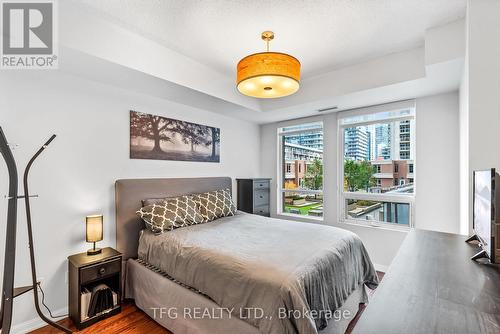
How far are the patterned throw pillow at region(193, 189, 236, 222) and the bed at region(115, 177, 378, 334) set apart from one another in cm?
24

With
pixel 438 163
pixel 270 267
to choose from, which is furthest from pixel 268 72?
pixel 438 163

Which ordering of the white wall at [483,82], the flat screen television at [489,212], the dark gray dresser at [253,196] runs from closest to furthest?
1. the flat screen television at [489,212]
2. the white wall at [483,82]
3. the dark gray dresser at [253,196]

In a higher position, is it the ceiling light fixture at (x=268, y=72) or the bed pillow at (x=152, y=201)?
the ceiling light fixture at (x=268, y=72)

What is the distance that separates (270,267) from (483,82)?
6.72 feet

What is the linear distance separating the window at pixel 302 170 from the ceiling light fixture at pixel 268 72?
2.21 metres

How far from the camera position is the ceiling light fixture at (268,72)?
1719 millimetres

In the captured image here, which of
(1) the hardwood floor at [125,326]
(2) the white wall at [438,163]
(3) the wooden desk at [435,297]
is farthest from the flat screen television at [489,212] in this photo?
(2) the white wall at [438,163]

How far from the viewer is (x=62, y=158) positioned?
223 centimetres

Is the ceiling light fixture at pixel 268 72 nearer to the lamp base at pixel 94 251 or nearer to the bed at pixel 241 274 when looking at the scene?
the bed at pixel 241 274

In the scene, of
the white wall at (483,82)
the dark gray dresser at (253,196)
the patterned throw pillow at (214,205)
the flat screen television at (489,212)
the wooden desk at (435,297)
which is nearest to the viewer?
the wooden desk at (435,297)

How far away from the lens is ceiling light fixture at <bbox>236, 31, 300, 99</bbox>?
1719mm

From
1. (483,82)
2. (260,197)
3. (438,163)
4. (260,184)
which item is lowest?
(260,197)

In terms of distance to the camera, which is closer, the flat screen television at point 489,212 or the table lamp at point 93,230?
the flat screen television at point 489,212

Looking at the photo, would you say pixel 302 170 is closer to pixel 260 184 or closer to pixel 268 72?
pixel 260 184
